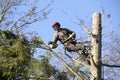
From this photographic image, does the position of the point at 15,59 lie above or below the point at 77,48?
below

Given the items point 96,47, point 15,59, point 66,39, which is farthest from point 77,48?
point 15,59

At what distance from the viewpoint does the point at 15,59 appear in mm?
7176

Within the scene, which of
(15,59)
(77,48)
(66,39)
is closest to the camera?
(77,48)

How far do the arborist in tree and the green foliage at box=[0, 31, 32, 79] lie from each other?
0.64 m

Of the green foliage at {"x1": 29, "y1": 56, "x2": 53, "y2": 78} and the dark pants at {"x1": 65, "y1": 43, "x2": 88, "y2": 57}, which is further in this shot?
the green foliage at {"x1": 29, "y1": 56, "x2": 53, "y2": 78}

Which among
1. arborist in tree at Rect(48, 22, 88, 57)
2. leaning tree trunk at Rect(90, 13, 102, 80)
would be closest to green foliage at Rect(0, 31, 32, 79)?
arborist in tree at Rect(48, 22, 88, 57)

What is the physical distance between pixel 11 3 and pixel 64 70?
927cm

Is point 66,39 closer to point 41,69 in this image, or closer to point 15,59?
point 41,69

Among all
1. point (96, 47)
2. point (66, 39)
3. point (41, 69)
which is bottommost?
point (41, 69)

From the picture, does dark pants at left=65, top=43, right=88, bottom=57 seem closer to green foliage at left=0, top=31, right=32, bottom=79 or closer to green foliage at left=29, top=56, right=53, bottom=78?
green foliage at left=29, top=56, right=53, bottom=78

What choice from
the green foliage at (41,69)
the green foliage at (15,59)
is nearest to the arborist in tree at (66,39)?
the green foliage at (41,69)

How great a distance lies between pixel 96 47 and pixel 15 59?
5.84 feet

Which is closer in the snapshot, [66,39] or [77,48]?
[77,48]

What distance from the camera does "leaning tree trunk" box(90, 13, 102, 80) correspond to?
6.03 m
